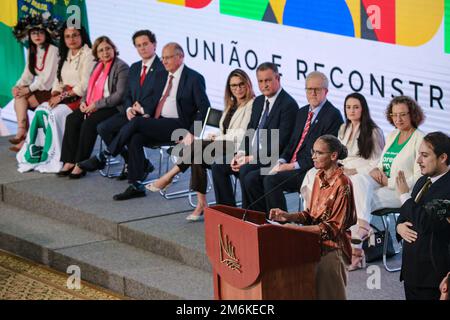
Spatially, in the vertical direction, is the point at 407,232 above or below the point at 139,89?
below

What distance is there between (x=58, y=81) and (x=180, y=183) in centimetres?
180

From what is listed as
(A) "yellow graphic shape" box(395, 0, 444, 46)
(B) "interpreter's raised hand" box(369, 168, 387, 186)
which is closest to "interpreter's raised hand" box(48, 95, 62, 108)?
(A) "yellow graphic shape" box(395, 0, 444, 46)

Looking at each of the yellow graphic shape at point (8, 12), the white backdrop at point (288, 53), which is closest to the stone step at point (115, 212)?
the white backdrop at point (288, 53)

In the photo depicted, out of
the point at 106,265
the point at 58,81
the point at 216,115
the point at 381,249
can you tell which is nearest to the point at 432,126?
the point at 381,249

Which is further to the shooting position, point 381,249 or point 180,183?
point 180,183

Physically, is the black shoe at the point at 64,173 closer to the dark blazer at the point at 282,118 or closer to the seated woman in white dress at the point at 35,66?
the seated woman in white dress at the point at 35,66

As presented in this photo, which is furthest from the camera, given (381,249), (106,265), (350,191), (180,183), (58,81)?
(58,81)

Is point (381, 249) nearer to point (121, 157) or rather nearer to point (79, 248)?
point (79, 248)

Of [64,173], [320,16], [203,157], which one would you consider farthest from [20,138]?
[320,16]

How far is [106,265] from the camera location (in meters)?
8.01

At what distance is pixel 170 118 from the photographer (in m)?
9.25

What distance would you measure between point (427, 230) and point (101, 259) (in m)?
2.98

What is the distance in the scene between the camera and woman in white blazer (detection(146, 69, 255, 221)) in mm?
8430

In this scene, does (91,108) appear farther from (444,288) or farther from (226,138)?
(444,288)
